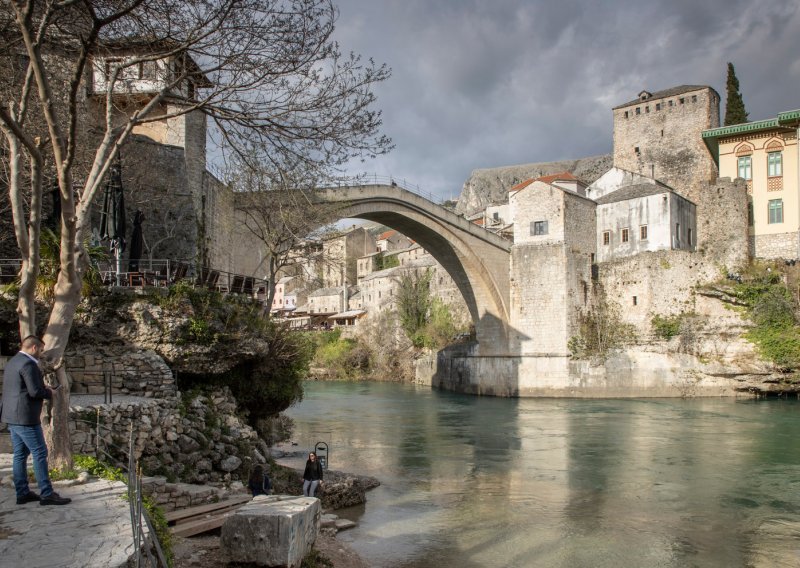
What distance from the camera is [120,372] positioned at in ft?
29.9

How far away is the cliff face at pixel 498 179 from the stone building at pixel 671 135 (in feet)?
83.3

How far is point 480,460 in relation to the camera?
14.7 metres

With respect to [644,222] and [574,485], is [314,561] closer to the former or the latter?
[574,485]

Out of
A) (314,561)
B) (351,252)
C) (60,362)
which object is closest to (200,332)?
(60,362)

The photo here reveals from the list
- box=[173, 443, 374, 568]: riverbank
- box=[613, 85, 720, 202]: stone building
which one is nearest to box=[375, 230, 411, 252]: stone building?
box=[613, 85, 720, 202]: stone building

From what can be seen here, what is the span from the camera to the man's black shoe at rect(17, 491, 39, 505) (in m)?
4.61

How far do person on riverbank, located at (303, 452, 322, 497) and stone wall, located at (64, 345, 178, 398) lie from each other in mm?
2133

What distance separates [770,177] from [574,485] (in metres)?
23.7

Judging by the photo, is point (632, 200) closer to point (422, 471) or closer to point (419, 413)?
point (419, 413)

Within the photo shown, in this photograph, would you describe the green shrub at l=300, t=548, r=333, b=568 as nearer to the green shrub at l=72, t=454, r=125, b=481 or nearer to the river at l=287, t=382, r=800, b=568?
the river at l=287, t=382, r=800, b=568

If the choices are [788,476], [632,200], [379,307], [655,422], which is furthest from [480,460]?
[379,307]

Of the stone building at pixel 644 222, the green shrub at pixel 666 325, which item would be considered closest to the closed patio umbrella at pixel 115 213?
the green shrub at pixel 666 325

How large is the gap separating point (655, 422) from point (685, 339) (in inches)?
319

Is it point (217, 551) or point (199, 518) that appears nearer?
point (217, 551)
